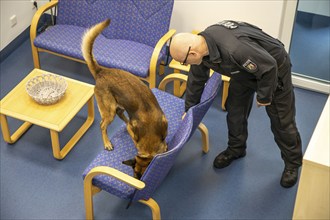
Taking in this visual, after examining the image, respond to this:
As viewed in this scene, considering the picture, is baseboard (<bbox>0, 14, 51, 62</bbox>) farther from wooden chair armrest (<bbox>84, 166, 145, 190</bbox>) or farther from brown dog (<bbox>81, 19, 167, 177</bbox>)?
wooden chair armrest (<bbox>84, 166, 145, 190</bbox>)

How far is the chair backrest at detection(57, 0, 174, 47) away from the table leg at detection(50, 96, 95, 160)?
861 millimetres

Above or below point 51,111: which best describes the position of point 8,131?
below

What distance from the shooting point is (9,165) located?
12.9 ft

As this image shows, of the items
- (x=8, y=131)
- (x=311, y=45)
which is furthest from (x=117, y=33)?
(x=311, y=45)

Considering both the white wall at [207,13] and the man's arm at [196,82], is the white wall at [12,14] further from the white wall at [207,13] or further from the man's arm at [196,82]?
the man's arm at [196,82]

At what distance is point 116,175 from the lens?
302 cm

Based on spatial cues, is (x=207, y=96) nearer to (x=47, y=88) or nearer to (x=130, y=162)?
(x=130, y=162)

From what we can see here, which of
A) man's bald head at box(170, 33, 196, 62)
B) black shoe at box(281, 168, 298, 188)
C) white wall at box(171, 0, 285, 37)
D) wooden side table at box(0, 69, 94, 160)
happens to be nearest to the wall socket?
wooden side table at box(0, 69, 94, 160)

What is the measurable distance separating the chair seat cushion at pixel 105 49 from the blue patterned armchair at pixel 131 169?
81 centimetres

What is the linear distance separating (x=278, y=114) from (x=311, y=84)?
4.79 ft

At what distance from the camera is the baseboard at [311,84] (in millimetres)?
4652

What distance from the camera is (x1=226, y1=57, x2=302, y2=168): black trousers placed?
3.26 metres

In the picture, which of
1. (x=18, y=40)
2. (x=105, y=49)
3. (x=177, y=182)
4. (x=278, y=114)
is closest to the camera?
(x=278, y=114)

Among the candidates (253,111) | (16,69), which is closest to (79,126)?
(16,69)
